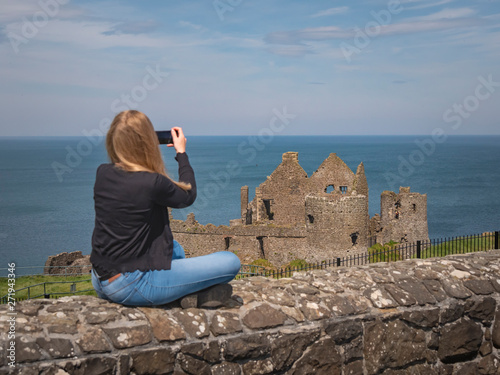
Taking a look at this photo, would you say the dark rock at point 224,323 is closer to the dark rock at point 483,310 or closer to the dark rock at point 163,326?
the dark rock at point 163,326

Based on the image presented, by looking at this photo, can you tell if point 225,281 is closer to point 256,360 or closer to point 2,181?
point 256,360

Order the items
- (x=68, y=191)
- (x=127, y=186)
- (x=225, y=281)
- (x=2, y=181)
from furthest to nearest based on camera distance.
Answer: (x=2, y=181) < (x=68, y=191) < (x=225, y=281) < (x=127, y=186)

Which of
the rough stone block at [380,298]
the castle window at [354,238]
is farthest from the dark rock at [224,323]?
the castle window at [354,238]

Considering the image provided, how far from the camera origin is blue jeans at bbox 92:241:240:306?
16.8 feet

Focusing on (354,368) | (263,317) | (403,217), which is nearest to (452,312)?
A: (354,368)

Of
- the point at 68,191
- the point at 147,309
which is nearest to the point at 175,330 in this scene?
the point at 147,309

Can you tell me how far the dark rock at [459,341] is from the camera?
6.07 m

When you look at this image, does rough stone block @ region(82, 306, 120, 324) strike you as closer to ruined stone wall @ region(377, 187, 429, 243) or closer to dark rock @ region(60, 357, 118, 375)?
dark rock @ region(60, 357, 118, 375)

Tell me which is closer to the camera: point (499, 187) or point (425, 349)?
point (425, 349)

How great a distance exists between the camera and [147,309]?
517 centimetres

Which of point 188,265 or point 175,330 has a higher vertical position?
point 188,265

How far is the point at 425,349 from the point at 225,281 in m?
2.20

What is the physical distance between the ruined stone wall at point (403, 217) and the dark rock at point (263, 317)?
34.0 meters

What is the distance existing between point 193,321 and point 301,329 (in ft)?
3.34
